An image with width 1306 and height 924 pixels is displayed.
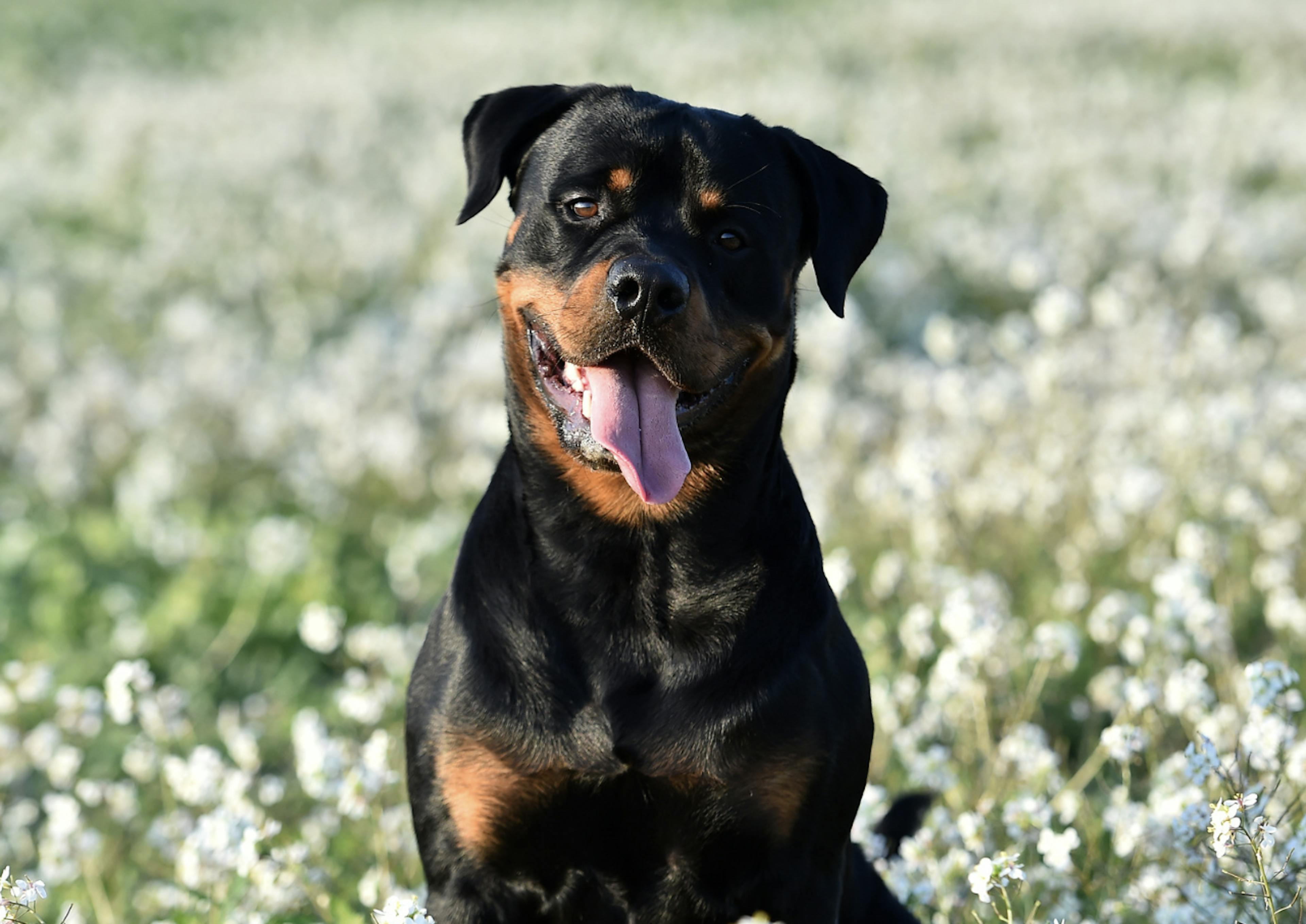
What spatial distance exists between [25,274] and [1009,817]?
8492 mm

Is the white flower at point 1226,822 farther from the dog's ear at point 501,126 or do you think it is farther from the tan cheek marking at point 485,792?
the dog's ear at point 501,126

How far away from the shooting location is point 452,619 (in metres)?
2.82

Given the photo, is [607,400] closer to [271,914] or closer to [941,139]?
[271,914]

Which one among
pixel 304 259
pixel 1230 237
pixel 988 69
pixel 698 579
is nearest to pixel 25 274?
pixel 304 259

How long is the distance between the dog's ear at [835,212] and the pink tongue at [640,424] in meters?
0.42

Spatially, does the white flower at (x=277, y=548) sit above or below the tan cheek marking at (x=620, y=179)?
below

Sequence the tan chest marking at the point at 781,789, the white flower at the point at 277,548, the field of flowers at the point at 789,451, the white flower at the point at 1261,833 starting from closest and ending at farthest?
1. the white flower at the point at 1261,833
2. the tan chest marking at the point at 781,789
3. the field of flowers at the point at 789,451
4. the white flower at the point at 277,548

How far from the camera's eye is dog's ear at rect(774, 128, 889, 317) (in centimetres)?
295

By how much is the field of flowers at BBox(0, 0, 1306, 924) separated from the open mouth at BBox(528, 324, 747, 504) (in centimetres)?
90

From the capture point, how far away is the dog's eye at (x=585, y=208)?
284cm

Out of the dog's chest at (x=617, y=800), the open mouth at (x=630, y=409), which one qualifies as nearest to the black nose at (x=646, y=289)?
the open mouth at (x=630, y=409)

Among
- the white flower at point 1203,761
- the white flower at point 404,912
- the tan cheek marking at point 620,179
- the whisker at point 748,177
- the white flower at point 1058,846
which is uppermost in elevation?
the tan cheek marking at point 620,179

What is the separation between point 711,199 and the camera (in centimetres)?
282

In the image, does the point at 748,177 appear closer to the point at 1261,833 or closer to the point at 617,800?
the point at 617,800
